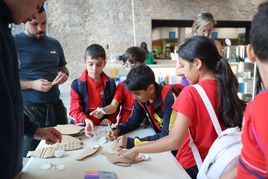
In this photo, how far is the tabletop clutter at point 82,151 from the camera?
1.10 m

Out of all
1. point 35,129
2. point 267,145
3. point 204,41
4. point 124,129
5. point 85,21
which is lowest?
point 124,129

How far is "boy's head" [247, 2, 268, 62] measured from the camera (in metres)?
0.67

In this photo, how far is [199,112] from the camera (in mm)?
1188

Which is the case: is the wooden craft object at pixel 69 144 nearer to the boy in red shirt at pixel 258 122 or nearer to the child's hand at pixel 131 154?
the child's hand at pixel 131 154

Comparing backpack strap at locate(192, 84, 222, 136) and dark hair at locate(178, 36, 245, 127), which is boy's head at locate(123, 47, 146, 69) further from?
backpack strap at locate(192, 84, 222, 136)

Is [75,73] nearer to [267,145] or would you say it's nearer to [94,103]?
[94,103]

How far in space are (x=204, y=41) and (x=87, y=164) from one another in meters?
0.82

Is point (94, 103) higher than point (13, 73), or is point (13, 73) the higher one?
point (13, 73)

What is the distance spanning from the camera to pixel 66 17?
4.82 m

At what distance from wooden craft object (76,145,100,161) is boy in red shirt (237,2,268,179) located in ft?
2.48

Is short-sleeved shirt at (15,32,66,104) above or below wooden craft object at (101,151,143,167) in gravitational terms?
above

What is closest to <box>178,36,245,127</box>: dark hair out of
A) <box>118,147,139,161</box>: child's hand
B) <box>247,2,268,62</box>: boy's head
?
<box>118,147,139,161</box>: child's hand

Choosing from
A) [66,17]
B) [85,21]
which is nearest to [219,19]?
[85,21]

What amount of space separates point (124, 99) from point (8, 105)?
4.53 ft
